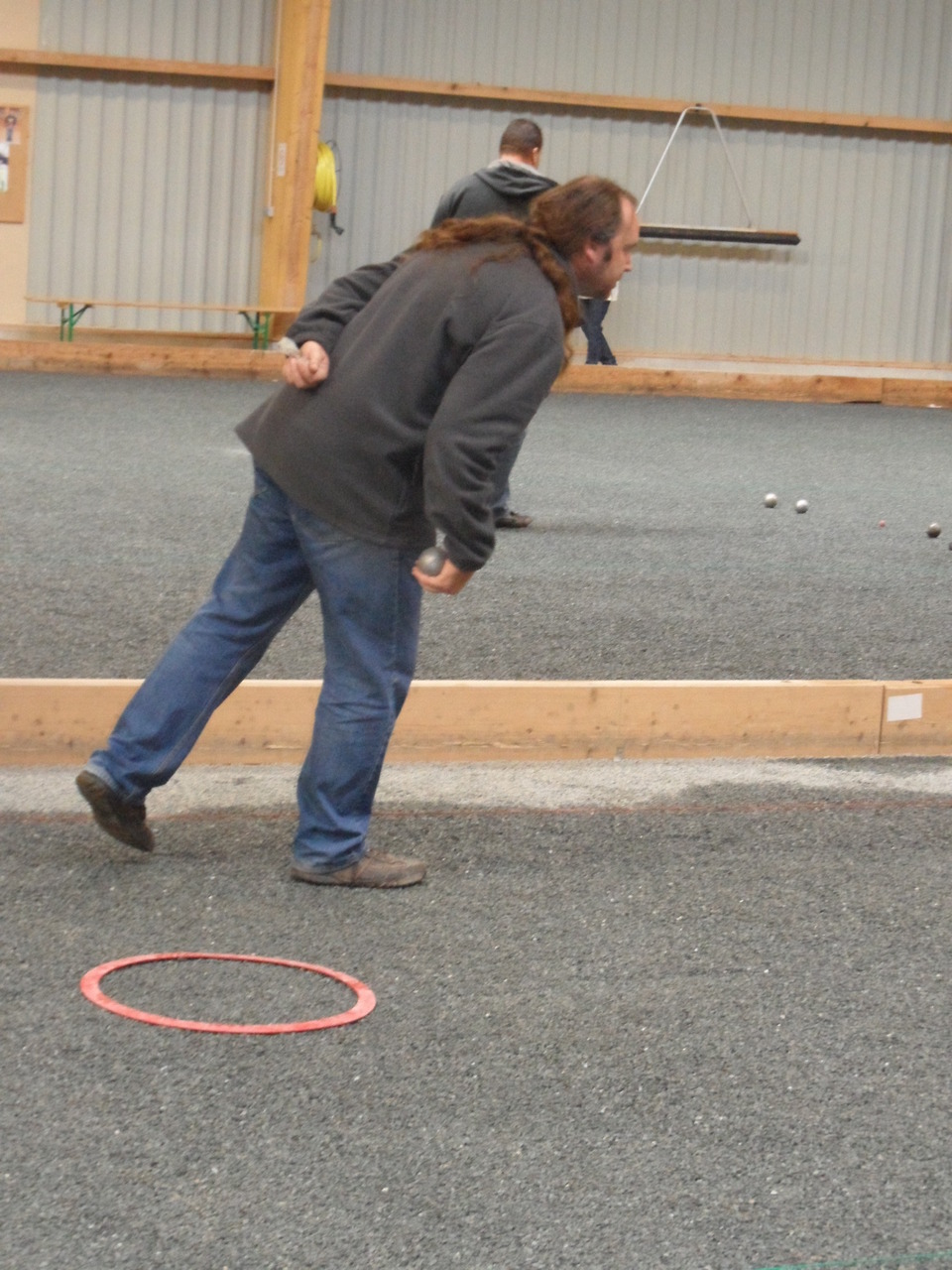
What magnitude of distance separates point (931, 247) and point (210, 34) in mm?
7142

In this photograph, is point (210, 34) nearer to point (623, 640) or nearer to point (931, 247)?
point (931, 247)

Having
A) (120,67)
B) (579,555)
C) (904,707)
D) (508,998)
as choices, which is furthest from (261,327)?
(508,998)

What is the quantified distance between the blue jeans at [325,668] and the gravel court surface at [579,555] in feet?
4.21

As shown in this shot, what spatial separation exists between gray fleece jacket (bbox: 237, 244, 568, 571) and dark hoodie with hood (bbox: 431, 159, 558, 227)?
2.83 metres

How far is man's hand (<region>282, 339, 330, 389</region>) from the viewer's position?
3225 millimetres

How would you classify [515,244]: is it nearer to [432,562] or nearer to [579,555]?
[432,562]

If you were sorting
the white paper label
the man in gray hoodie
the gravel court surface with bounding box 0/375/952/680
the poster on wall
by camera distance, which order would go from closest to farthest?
the white paper label → the gravel court surface with bounding box 0/375/952/680 → the man in gray hoodie → the poster on wall

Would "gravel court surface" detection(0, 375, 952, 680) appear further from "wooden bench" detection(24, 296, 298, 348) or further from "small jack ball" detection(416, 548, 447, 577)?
"wooden bench" detection(24, 296, 298, 348)

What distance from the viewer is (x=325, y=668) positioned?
3348 mm

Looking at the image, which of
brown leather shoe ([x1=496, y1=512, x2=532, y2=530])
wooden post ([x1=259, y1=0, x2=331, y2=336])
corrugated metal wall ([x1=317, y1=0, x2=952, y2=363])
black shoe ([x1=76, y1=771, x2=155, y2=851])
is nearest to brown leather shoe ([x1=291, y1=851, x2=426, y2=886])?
black shoe ([x1=76, y1=771, x2=155, y2=851])

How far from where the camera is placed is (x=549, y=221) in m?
3.18

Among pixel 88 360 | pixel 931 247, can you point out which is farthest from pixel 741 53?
pixel 88 360

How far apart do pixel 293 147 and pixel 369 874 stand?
37.9 feet

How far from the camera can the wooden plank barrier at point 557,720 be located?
13.3ft
